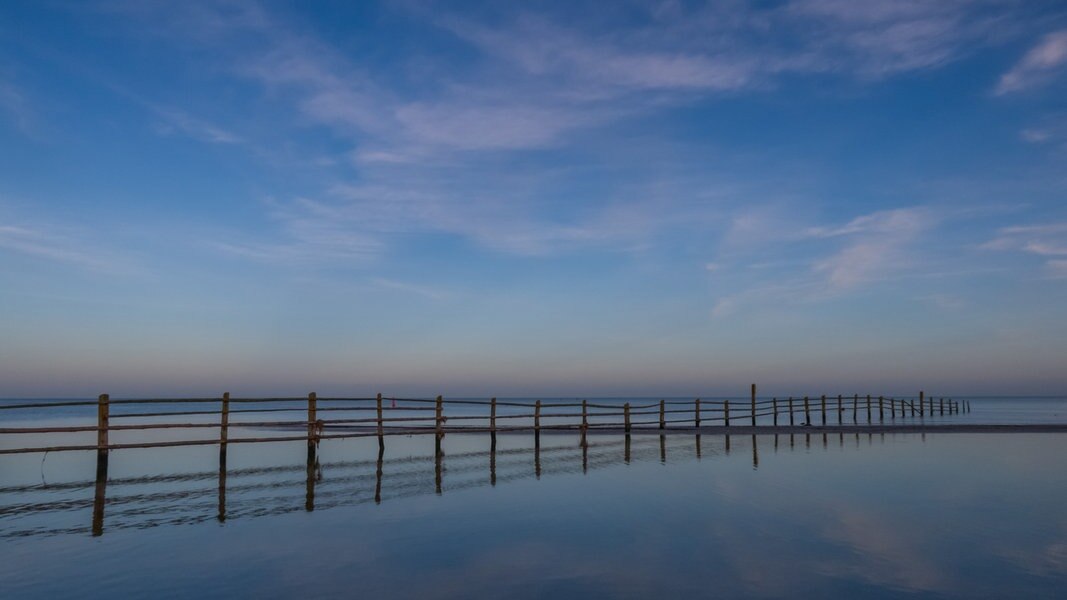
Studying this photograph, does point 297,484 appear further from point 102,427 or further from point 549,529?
point 549,529

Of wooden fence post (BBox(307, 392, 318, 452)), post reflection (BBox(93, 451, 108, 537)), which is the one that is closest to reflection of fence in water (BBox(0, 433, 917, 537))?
post reflection (BBox(93, 451, 108, 537))

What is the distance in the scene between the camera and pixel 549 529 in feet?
29.9

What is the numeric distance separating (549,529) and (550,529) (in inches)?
0.6

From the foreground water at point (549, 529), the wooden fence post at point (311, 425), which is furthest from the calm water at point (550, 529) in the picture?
the wooden fence post at point (311, 425)

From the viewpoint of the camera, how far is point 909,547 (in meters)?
7.84

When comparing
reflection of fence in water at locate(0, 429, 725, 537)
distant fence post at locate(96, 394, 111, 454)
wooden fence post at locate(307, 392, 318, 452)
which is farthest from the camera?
wooden fence post at locate(307, 392, 318, 452)

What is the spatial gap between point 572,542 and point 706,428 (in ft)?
68.5

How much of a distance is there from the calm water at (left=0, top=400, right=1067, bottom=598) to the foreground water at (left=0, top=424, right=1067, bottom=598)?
0.13 feet

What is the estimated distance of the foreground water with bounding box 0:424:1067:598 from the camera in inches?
264

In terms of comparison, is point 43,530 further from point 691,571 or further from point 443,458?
point 443,458

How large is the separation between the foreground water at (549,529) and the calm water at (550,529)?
0.04m

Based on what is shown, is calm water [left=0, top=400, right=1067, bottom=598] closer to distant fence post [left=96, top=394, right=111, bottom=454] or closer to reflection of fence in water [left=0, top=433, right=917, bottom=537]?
reflection of fence in water [left=0, top=433, right=917, bottom=537]

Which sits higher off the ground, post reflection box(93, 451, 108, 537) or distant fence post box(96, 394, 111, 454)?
distant fence post box(96, 394, 111, 454)

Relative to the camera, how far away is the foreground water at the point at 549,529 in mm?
6699
